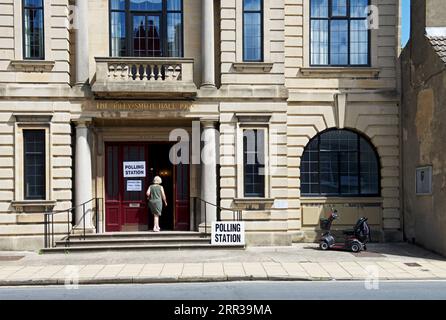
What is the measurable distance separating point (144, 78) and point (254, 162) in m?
4.46

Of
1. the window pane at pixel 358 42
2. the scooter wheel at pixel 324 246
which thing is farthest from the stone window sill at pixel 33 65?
the scooter wheel at pixel 324 246

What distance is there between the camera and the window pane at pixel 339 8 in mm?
16688

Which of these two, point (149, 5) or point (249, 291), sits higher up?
point (149, 5)

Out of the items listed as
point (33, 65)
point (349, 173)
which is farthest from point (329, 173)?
point (33, 65)

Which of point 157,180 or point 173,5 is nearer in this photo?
point 157,180

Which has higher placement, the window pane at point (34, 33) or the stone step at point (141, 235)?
the window pane at point (34, 33)

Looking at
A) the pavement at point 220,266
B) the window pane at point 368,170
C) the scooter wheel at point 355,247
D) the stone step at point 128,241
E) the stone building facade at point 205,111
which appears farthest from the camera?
the window pane at point 368,170

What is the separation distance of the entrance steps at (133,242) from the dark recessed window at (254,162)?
2028mm

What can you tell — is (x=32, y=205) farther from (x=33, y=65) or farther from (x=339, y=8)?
(x=339, y=8)

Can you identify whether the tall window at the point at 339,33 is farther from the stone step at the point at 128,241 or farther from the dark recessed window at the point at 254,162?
the stone step at the point at 128,241

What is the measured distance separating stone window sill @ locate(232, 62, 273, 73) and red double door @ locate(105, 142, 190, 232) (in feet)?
12.5

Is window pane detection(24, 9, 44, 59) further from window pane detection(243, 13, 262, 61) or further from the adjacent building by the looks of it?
the adjacent building

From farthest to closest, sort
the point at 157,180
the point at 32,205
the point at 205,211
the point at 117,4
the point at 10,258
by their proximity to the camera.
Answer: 1. the point at 117,4
2. the point at 157,180
3. the point at 205,211
4. the point at 32,205
5. the point at 10,258

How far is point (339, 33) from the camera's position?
16.8 meters
